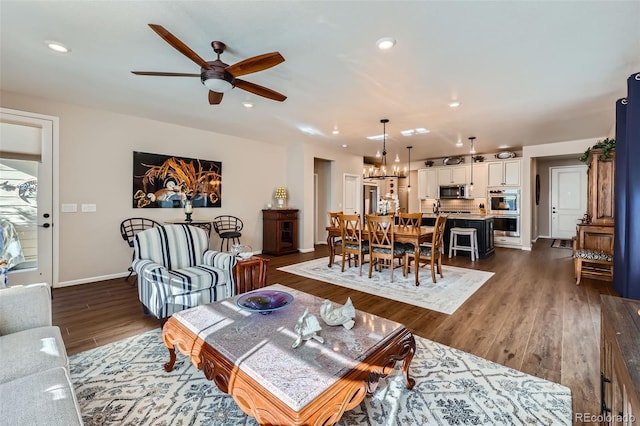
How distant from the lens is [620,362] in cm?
96

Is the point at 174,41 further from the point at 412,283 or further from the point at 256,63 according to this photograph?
the point at 412,283

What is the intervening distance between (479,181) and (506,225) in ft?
4.45

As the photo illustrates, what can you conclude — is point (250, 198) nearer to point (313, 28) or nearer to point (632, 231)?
point (313, 28)

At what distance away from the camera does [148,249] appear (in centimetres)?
295

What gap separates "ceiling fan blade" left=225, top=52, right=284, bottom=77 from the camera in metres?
2.12

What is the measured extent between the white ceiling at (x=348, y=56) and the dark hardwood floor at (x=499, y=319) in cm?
252

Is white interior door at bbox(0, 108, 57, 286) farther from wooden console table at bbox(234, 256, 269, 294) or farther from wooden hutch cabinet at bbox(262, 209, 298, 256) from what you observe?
wooden hutch cabinet at bbox(262, 209, 298, 256)

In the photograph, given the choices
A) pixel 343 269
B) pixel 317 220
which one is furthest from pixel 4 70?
pixel 317 220

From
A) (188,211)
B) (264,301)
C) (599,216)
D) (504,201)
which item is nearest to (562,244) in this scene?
(504,201)

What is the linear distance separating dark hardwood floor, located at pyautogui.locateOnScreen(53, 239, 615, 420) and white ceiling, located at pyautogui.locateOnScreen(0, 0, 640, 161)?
252 cm

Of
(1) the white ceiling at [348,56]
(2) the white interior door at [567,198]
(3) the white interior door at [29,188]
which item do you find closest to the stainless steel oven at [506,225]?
(2) the white interior door at [567,198]

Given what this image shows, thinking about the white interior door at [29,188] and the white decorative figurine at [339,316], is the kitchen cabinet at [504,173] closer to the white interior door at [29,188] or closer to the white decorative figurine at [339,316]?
the white decorative figurine at [339,316]

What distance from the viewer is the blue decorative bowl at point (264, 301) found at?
1.93 meters

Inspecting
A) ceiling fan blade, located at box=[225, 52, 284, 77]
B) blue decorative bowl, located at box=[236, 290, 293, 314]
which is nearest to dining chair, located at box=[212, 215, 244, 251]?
blue decorative bowl, located at box=[236, 290, 293, 314]
